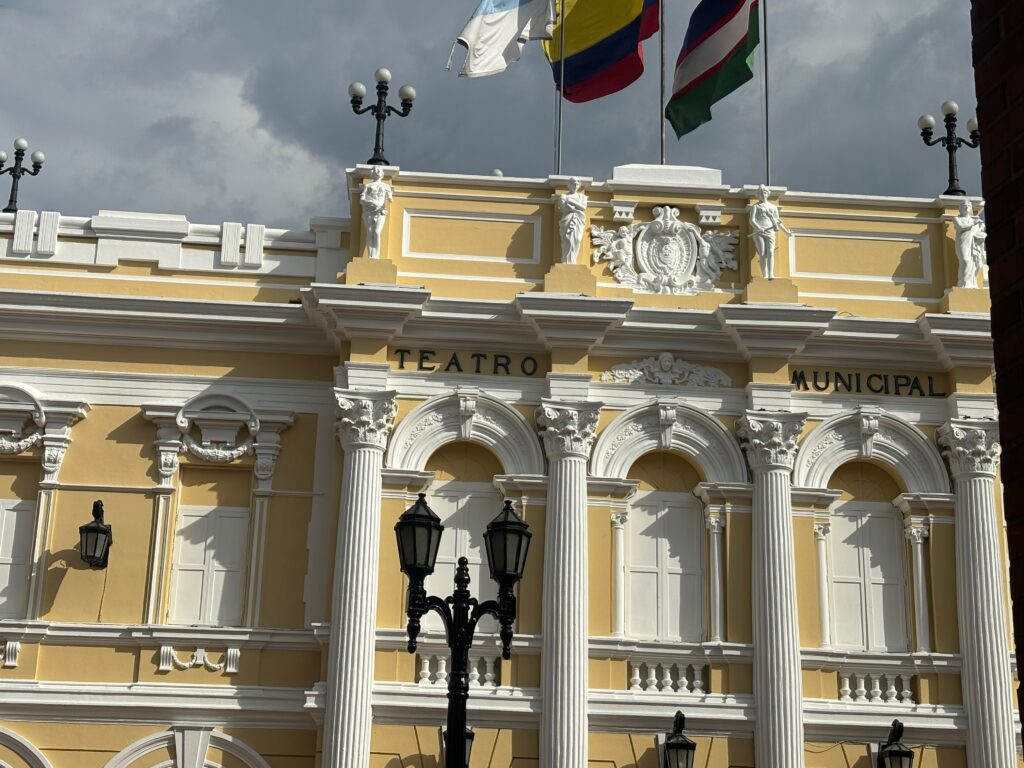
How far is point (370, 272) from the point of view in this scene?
1944 cm

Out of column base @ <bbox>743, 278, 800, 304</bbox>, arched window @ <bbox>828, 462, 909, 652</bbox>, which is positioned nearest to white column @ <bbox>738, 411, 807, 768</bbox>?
arched window @ <bbox>828, 462, 909, 652</bbox>

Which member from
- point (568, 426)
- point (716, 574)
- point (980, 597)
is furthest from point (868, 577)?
point (568, 426)

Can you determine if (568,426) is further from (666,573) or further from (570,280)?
(666,573)

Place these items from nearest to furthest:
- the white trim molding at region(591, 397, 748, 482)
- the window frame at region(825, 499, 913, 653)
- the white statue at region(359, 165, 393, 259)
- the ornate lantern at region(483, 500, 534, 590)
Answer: the ornate lantern at region(483, 500, 534, 590) → the window frame at region(825, 499, 913, 653) → the white trim molding at region(591, 397, 748, 482) → the white statue at region(359, 165, 393, 259)

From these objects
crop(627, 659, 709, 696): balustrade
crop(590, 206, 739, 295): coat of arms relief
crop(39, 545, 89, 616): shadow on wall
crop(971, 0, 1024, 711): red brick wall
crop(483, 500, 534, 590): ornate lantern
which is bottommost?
crop(971, 0, 1024, 711): red brick wall

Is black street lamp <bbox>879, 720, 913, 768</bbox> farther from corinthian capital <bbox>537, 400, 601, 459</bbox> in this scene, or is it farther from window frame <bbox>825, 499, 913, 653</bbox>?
corinthian capital <bbox>537, 400, 601, 459</bbox>

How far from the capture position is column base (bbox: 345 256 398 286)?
1941cm

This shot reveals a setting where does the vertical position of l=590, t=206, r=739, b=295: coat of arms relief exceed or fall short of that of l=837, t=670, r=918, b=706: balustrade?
it exceeds it

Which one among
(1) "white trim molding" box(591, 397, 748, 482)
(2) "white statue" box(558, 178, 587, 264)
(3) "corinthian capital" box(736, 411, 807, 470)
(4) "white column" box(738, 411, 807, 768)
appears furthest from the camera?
(2) "white statue" box(558, 178, 587, 264)

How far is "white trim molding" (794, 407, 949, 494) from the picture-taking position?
19.5 m

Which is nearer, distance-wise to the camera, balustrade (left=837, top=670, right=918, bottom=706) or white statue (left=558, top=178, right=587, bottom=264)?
balustrade (left=837, top=670, right=918, bottom=706)

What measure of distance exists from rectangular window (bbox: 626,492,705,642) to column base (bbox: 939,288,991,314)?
4.62 meters

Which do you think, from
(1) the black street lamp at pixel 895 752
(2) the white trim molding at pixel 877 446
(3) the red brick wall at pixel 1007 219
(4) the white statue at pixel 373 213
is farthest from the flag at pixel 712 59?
(3) the red brick wall at pixel 1007 219

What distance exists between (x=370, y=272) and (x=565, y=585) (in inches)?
199
